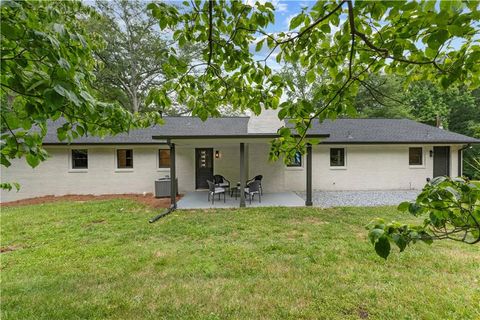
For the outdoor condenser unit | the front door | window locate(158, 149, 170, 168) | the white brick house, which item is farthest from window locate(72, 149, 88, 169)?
the front door

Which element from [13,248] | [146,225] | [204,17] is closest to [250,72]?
[204,17]

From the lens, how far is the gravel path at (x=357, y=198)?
9.34 m

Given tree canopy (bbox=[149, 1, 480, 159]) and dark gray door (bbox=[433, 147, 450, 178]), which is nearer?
tree canopy (bbox=[149, 1, 480, 159])

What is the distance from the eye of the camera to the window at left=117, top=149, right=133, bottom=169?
12367 millimetres

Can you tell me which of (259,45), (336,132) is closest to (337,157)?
(336,132)

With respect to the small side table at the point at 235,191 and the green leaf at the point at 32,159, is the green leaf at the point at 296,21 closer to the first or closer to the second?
the green leaf at the point at 32,159

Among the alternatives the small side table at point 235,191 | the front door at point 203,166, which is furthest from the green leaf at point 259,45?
the front door at point 203,166

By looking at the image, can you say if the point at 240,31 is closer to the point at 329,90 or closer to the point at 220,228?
the point at 329,90

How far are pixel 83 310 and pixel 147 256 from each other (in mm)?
1798

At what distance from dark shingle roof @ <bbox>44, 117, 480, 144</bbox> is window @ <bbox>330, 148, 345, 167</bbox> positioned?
60cm

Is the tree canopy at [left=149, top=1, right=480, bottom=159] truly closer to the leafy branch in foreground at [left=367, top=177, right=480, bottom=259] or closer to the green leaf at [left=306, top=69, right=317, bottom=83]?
the green leaf at [left=306, top=69, right=317, bottom=83]

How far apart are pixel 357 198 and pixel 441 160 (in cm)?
629

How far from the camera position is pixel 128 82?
21.9m

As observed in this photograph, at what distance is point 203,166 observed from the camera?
12.8m
